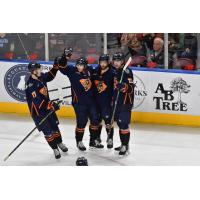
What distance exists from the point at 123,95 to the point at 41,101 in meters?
0.79

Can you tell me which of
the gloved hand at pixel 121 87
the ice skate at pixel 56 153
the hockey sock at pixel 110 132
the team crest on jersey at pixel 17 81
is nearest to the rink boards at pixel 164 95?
the team crest on jersey at pixel 17 81

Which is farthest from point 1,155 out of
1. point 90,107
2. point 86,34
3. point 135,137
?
point 86,34

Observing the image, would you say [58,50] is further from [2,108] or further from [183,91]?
[183,91]

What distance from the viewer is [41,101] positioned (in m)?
6.28

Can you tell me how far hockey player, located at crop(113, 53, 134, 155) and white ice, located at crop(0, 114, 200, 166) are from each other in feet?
0.80

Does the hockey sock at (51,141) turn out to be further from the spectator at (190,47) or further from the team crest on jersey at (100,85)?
the spectator at (190,47)

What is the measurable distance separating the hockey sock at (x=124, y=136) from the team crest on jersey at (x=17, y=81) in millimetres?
1905

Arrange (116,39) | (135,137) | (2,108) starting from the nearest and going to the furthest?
(135,137) → (116,39) → (2,108)

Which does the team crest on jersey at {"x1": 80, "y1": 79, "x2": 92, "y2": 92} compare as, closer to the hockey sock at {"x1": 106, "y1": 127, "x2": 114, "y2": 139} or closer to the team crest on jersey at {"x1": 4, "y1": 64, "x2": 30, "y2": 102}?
the hockey sock at {"x1": 106, "y1": 127, "x2": 114, "y2": 139}

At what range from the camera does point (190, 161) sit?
637 cm

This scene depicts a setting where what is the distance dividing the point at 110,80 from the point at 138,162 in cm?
84

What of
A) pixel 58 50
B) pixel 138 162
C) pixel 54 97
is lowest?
pixel 138 162

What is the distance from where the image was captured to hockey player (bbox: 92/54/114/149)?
6371mm

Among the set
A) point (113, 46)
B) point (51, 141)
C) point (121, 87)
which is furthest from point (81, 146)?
point (113, 46)
